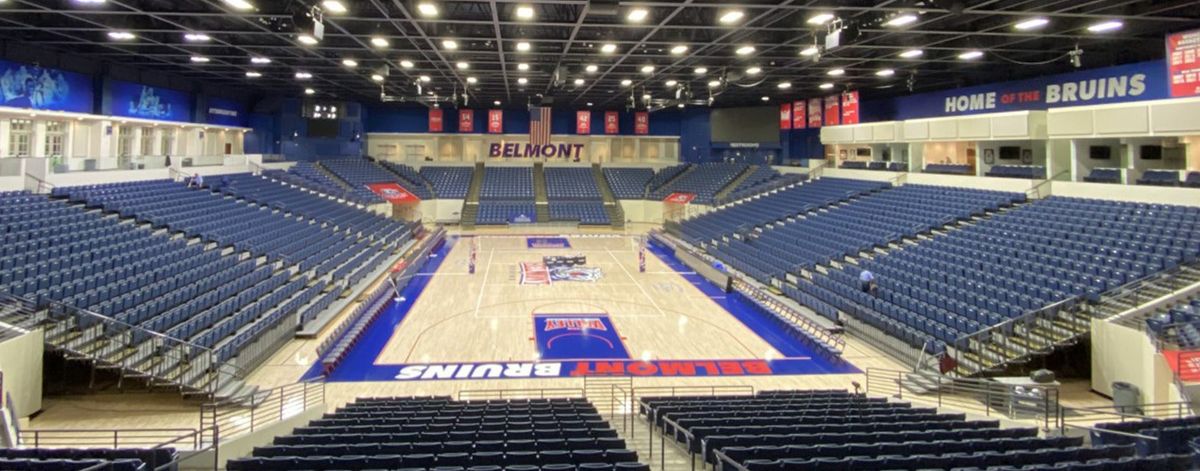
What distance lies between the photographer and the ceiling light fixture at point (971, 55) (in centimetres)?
2105

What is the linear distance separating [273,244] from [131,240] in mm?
5119

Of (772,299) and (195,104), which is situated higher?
(195,104)

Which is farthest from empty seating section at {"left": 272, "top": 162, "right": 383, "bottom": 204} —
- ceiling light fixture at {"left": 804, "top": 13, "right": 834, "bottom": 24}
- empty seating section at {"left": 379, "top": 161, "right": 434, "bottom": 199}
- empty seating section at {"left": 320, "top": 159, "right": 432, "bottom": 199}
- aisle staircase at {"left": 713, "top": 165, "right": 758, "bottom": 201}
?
ceiling light fixture at {"left": 804, "top": 13, "right": 834, "bottom": 24}

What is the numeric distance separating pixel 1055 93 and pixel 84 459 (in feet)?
93.5

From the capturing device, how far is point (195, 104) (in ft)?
109

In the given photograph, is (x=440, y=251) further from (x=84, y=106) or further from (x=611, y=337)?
(x=611, y=337)

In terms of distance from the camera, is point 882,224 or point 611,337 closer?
point 611,337

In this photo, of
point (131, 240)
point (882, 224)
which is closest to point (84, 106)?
point (131, 240)

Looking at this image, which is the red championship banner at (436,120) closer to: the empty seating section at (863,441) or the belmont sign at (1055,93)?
the belmont sign at (1055,93)

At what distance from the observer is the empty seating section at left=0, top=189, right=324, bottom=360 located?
13.6m

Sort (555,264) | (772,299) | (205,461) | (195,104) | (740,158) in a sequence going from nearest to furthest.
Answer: (205,461)
(772,299)
(555,264)
(195,104)
(740,158)

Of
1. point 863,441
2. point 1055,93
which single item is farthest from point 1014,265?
point 863,441

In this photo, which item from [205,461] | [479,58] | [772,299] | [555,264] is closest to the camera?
[205,461]

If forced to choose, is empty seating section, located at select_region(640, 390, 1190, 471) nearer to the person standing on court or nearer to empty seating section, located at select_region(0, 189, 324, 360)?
the person standing on court
